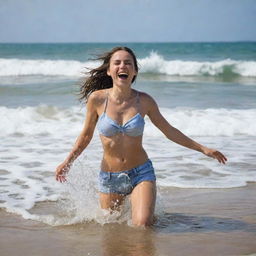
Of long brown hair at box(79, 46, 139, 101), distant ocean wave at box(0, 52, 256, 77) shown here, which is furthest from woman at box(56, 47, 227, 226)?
distant ocean wave at box(0, 52, 256, 77)

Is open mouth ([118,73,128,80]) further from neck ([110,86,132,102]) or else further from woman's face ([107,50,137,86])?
neck ([110,86,132,102])

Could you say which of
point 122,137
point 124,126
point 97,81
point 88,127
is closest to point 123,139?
point 122,137

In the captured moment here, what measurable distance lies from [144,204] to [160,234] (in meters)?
0.30

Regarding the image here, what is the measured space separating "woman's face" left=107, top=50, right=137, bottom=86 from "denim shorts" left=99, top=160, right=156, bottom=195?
0.79 meters

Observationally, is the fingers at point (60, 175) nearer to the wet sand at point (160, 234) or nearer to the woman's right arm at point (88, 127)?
the woman's right arm at point (88, 127)

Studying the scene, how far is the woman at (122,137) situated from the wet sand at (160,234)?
0.92 feet

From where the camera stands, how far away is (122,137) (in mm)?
4793

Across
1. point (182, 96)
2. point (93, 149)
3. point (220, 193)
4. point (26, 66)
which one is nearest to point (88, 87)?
point (220, 193)

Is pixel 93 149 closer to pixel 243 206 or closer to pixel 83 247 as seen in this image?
pixel 243 206

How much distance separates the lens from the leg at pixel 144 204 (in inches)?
183

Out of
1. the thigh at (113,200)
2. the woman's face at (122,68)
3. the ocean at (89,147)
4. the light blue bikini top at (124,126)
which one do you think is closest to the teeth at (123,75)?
the woman's face at (122,68)

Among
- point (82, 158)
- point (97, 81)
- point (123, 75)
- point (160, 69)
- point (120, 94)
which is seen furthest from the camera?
point (160, 69)

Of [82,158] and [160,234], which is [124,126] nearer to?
[160,234]

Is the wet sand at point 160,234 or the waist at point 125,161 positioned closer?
the wet sand at point 160,234
